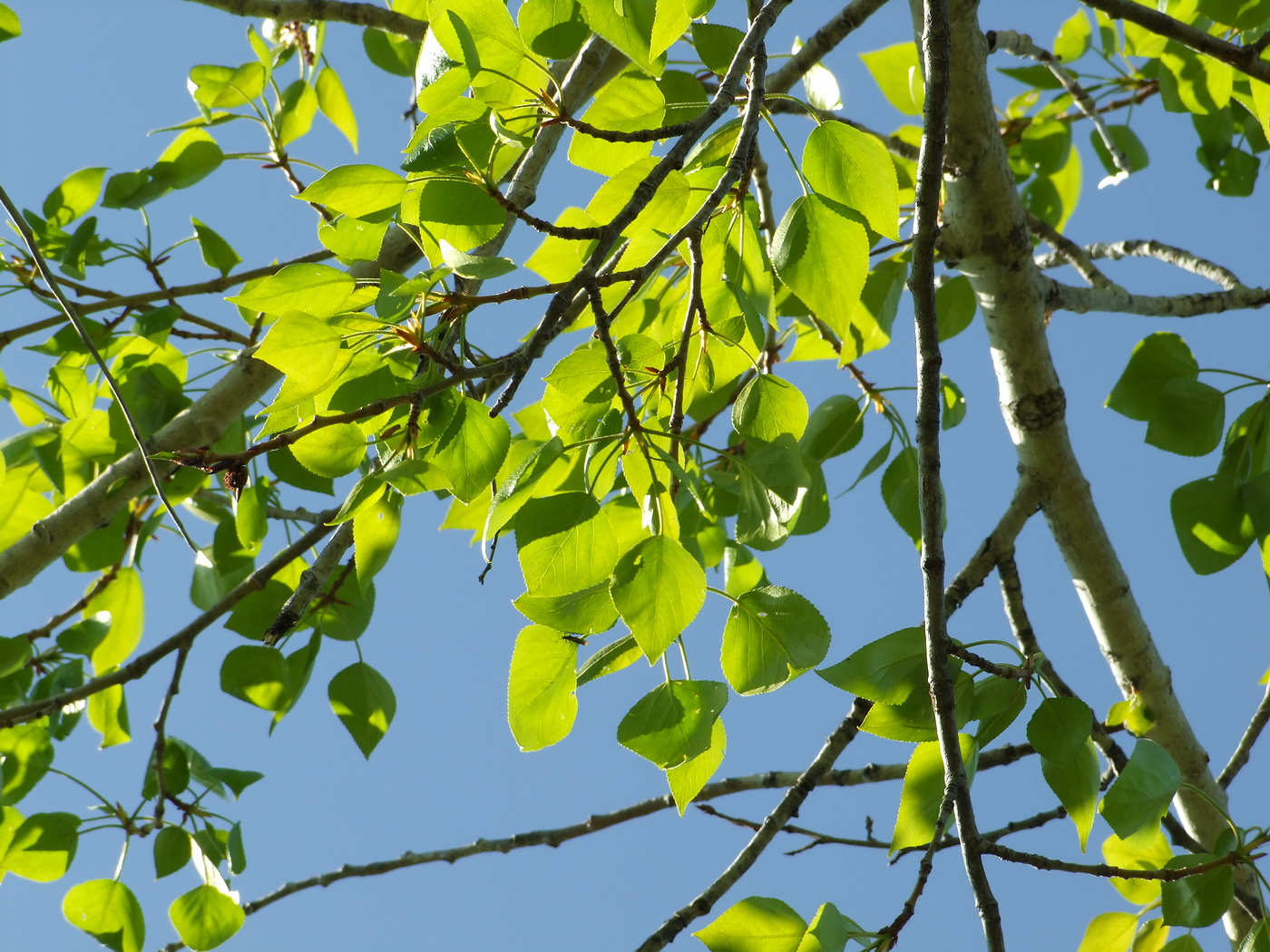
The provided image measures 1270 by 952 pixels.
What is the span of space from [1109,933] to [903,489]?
0.36 meters

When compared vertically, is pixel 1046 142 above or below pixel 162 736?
above

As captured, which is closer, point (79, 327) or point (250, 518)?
point (79, 327)

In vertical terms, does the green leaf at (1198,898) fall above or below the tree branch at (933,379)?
below

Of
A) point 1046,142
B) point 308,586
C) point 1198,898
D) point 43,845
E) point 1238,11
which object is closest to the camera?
point 308,586

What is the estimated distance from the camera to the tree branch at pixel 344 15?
835 mm

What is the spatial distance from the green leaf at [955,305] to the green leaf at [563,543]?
0.48 metres

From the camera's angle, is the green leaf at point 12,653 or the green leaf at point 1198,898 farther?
the green leaf at point 12,653

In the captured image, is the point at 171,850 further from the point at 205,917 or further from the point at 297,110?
the point at 297,110

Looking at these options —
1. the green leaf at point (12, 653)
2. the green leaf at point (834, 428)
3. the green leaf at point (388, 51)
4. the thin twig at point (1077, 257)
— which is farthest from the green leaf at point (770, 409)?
the green leaf at point (12, 653)

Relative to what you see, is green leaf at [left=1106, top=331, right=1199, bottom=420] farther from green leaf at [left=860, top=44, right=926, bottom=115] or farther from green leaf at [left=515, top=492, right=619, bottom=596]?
green leaf at [left=515, top=492, right=619, bottom=596]

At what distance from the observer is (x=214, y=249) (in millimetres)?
945

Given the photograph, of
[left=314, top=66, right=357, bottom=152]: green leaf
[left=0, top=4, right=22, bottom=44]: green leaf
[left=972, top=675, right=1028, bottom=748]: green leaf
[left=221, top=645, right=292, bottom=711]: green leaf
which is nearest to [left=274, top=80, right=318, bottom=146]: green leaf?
[left=314, top=66, right=357, bottom=152]: green leaf

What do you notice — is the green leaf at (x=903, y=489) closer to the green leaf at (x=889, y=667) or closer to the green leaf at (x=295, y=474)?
the green leaf at (x=889, y=667)

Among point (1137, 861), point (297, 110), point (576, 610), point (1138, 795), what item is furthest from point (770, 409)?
point (297, 110)
